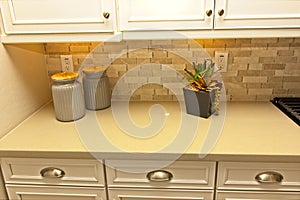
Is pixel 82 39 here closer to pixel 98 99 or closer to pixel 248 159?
pixel 98 99

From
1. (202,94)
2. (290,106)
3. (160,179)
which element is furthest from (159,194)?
(290,106)

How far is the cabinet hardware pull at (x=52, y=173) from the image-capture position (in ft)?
3.73

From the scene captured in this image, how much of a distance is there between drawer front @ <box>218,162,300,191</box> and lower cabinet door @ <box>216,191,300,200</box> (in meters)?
0.03

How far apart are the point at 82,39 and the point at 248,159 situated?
0.88m

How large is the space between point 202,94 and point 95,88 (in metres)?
0.58

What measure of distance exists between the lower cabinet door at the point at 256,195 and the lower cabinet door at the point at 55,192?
1.76 ft

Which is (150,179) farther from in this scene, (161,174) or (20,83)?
(20,83)

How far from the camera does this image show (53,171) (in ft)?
3.74

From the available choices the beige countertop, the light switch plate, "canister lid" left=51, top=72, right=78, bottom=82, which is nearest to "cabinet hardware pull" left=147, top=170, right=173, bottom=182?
the beige countertop

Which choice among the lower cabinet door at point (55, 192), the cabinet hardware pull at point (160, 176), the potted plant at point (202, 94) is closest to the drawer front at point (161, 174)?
the cabinet hardware pull at point (160, 176)

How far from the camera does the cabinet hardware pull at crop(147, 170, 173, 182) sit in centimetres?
111

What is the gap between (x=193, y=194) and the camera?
113cm

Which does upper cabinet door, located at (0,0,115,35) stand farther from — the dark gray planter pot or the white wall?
the dark gray planter pot

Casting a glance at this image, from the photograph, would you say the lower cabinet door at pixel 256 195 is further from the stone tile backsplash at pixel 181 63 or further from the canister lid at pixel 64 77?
the canister lid at pixel 64 77
